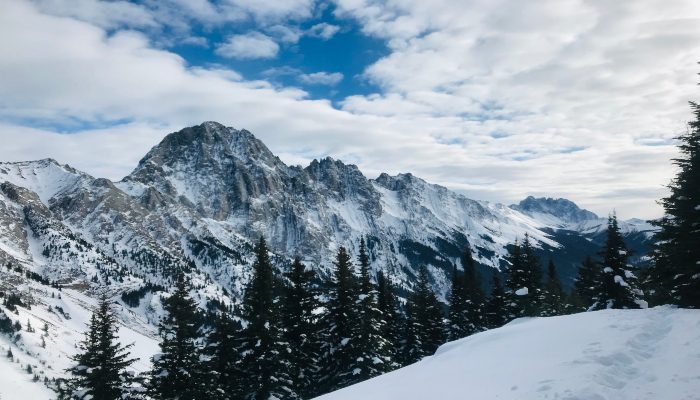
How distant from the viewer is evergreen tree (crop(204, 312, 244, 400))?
29.4 metres

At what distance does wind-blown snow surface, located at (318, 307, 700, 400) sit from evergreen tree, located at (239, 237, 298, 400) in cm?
1189

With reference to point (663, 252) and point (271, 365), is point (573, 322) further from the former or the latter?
point (271, 365)

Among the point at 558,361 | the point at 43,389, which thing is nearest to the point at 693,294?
the point at 558,361

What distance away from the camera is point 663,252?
904 inches

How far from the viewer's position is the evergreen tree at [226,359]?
2944 cm

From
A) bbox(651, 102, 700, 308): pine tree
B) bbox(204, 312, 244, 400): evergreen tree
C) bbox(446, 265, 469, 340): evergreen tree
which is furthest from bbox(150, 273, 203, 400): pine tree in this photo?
bbox(446, 265, 469, 340): evergreen tree

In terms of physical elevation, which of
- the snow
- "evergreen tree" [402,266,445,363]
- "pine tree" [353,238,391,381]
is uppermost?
"pine tree" [353,238,391,381]

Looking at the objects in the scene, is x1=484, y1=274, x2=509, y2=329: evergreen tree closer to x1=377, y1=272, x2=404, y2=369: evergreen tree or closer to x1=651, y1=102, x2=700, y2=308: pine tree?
x1=377, y1=272, x2=404, y2=369: evergreen tree

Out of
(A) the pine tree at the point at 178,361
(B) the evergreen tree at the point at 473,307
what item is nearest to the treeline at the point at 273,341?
(A) the pine tree at the point at 178,361

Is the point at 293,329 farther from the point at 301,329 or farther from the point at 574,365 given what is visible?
the point at 574,365

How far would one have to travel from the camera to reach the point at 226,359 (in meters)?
30.4

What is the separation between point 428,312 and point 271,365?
25849mm

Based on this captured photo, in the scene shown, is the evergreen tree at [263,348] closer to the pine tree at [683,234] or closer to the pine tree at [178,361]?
the pine tree at [178,361]

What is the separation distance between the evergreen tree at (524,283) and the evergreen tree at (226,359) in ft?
98.7
